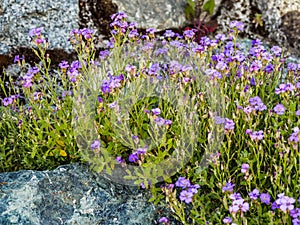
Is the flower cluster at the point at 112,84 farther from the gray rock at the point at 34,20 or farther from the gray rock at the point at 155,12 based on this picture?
the gray rock at the point at 155,12

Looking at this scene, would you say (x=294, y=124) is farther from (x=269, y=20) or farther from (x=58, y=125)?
(x=269, y=20)

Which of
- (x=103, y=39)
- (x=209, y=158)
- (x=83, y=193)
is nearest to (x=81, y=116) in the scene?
(x=83, y=193)

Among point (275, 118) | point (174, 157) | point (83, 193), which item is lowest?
point (83, 193)

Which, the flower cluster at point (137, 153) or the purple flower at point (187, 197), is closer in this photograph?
the purple flower at point (187, 197)

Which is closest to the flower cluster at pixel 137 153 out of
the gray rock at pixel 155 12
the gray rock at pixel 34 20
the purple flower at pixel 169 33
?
the purple flower at pixel 169 33

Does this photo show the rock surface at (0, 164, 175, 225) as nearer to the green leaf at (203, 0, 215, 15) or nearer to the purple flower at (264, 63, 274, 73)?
the purple flower at (264, 63, 274, 73)

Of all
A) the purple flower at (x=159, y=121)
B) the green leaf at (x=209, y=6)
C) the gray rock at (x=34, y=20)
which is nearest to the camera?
the purple flower at (x=159, y=121)

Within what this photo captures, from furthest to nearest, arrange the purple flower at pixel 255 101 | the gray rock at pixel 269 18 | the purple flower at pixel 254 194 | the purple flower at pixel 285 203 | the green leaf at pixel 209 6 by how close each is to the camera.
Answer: the gray rock at pixel 269 18, the green leaf at pixel 209 6, the purple flower at pixel 255 101, the purple flower at pixel 254 194, the purple flower at pixel 285 203
